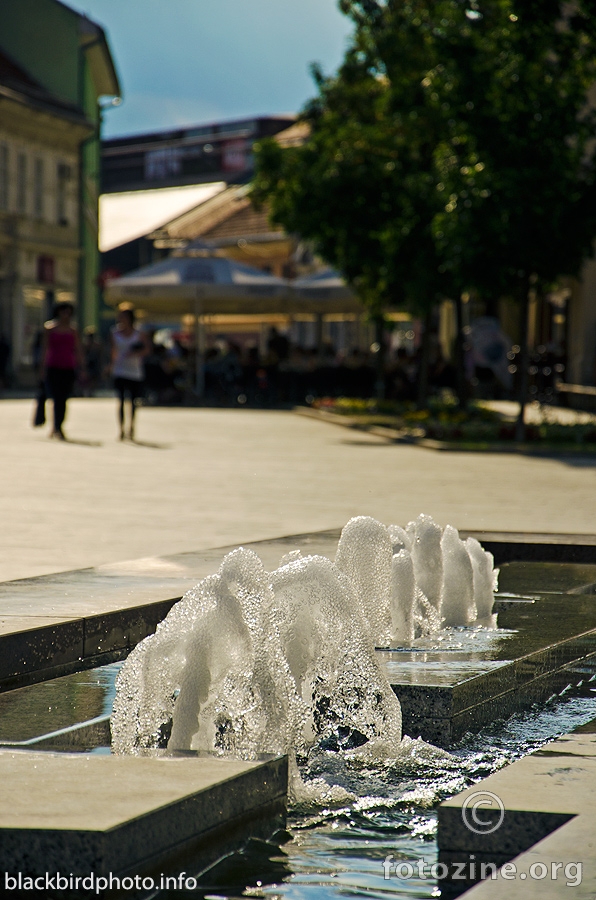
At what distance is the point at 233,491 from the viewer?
515 inches

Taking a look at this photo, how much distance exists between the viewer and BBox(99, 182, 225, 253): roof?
95438mm

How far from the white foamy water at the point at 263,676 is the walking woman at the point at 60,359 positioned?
16988 mm

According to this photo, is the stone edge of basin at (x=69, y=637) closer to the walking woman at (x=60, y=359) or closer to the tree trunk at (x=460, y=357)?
the walking woman at (x=60, y=359)

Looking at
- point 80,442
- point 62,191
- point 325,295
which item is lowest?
point 80,442

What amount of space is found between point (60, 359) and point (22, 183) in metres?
29.7

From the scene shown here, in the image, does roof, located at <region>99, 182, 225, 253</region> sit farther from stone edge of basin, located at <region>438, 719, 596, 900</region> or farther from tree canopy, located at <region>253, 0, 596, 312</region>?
stone edge of basin, located at <region>438, 719, 596, 900</region>

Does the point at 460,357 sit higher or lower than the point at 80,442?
higher

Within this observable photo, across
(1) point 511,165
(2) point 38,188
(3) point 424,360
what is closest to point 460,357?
(3) point 424,360

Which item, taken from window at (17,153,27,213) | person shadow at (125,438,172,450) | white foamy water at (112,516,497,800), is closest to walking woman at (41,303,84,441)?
person shadow at (125,438,172,450)

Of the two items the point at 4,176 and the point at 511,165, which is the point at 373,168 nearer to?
the point at 511,165

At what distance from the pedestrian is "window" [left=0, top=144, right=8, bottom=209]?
90.3ft

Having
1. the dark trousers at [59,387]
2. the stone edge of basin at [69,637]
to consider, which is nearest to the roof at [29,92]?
the dark trousers at [59,387]

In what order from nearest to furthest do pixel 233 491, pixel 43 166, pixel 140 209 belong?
pixel 233 491 → pixel 43 166 → pixel 140 209

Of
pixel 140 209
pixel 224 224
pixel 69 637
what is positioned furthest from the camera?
pixel 140 209
